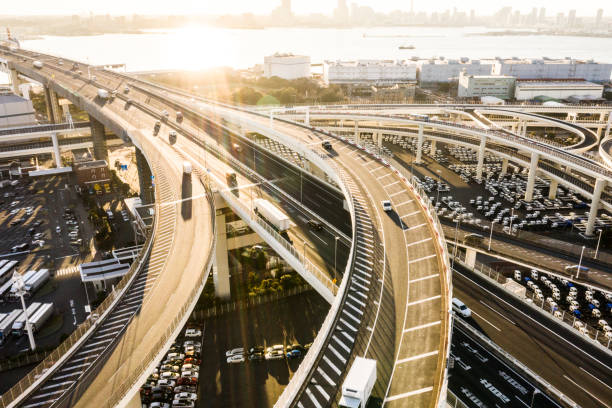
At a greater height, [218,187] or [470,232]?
[218,187]

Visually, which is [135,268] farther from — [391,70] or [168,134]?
[391,70]

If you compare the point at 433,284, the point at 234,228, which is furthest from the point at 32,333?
the point at 433,284

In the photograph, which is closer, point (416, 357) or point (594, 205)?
point (416, 357)

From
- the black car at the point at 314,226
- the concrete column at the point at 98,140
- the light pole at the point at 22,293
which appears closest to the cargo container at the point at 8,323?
the light pole at the point at 22,293

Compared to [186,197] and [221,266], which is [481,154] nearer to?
[221,266]

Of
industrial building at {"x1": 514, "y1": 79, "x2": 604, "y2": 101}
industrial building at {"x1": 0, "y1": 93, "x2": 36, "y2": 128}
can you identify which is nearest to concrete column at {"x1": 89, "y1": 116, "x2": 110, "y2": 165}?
industrial building at {"x1": 0, "y1": 93, "x2": 36, "y2": 128}

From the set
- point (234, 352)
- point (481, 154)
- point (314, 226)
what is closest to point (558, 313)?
point (314, 226)
